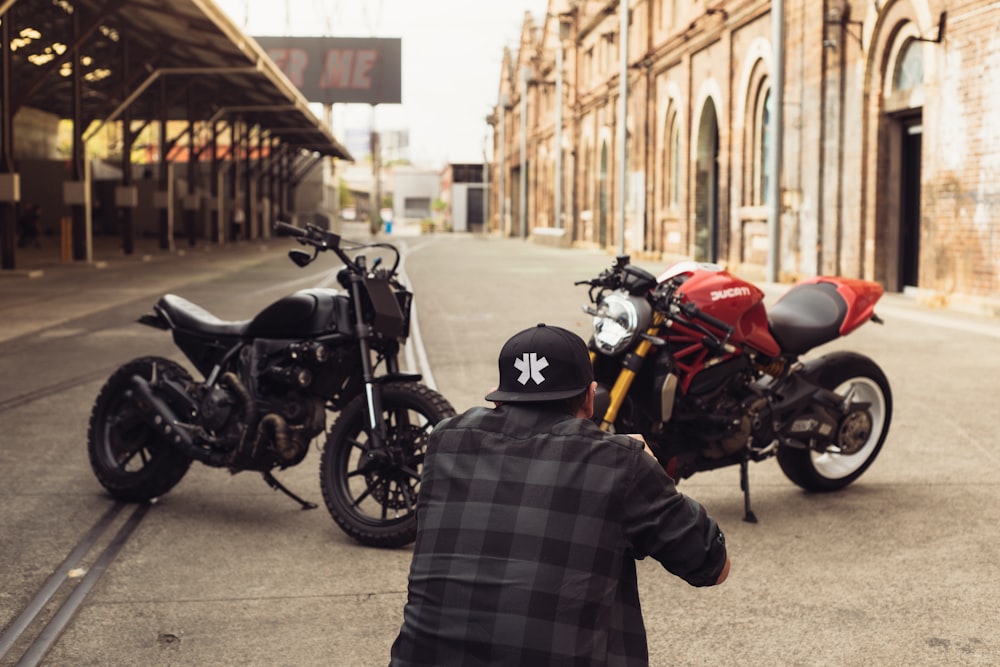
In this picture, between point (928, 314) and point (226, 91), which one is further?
point (226, 91)

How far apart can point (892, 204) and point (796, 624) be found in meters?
18.0

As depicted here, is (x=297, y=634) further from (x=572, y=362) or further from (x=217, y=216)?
(x=217, y=216)

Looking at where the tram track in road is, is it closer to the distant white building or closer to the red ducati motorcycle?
the red ducati motorcycle

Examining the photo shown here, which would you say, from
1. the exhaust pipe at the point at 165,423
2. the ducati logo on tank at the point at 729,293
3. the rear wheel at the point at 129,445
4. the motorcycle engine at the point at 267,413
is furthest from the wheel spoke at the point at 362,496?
the ducati logo on tank at the point at 729,293

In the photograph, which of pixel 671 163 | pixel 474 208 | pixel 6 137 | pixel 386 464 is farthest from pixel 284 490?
pixel 474 208

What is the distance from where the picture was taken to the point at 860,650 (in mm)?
4164

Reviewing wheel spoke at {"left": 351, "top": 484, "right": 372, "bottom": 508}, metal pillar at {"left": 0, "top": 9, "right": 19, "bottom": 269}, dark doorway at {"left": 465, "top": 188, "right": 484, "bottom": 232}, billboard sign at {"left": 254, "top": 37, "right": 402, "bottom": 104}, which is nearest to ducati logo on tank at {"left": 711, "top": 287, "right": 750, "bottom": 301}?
wheel spoke at {"left": 351, "top": 484, "right": 372, "bottom": 508}

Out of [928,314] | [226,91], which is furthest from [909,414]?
[226,91]

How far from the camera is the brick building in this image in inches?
698

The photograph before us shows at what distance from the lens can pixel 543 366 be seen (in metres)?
2.65

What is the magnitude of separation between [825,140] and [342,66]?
1925 inches

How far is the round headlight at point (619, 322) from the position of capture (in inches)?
211

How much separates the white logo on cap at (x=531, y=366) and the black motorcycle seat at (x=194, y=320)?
3.52 meters

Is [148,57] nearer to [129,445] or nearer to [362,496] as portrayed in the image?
[129,445]
